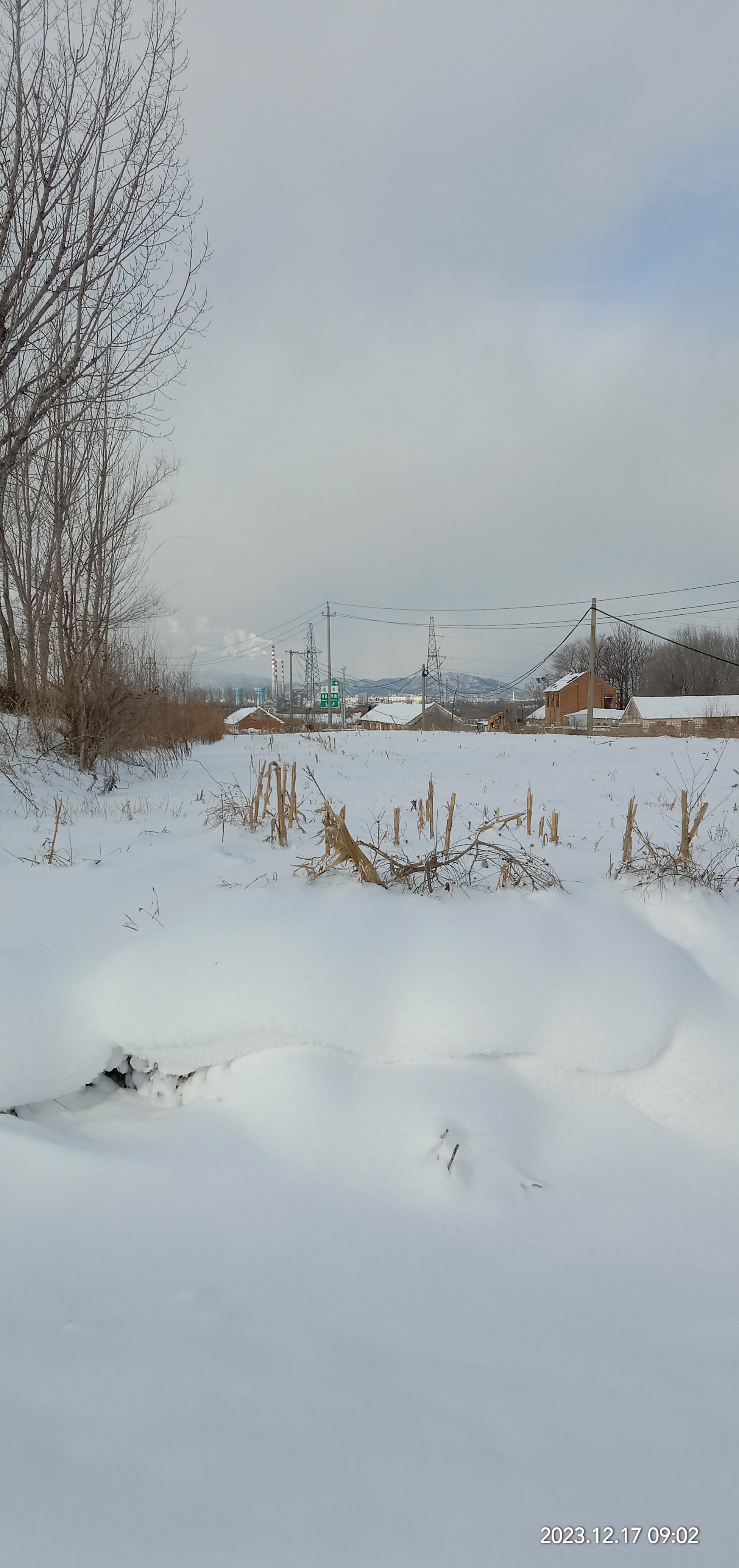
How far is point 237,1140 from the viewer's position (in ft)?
7.48

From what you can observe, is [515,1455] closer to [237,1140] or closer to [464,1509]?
[464,1509]

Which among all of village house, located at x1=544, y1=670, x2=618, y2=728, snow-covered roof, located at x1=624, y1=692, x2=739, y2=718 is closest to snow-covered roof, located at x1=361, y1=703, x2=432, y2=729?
village house, located at x1=544, y1=670, x2=618, y2=728

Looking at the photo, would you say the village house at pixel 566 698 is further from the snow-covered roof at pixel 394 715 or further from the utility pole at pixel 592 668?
the utility pole at pixel 592 668

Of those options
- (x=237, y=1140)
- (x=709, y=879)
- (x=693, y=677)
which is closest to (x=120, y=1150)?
(x=237, y=1140)

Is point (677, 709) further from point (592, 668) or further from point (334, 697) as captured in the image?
point (334, 697)

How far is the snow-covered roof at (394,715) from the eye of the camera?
191 ft

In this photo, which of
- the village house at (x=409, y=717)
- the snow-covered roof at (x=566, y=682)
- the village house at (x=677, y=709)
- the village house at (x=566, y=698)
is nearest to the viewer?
the village house at (x=677, y=709)

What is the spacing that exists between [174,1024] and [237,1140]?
537 millimetres

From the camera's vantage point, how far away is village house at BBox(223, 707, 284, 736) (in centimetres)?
5469

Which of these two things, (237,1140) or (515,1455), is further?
(237,1140)

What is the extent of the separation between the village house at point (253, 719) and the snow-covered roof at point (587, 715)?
21.2 metres

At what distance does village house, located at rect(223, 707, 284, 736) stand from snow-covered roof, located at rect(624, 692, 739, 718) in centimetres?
2473
